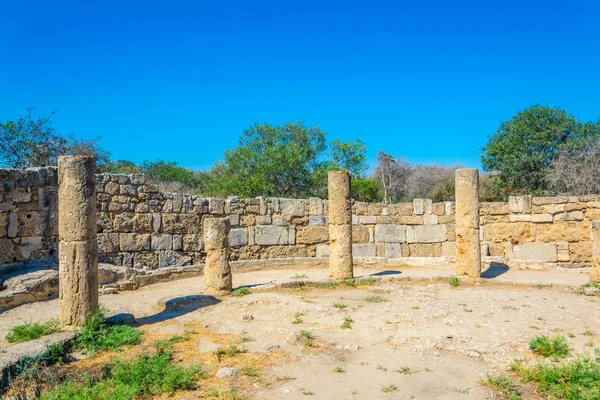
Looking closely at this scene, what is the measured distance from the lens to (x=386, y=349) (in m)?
6.37

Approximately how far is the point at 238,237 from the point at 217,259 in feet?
14.1

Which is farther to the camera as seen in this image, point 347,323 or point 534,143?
point 534,143

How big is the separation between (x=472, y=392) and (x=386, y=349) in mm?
1537

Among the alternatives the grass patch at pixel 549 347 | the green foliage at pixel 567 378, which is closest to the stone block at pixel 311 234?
the grass patch at pixel 549 347

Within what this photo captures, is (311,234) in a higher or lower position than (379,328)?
higher

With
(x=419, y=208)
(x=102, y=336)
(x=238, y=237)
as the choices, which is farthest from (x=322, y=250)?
(x=102, y=336)

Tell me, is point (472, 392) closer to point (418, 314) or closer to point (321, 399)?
point (321, 399)

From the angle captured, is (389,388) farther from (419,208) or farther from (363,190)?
(363,190)

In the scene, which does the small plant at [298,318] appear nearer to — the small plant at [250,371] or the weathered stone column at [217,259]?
the small plant at [250,371]

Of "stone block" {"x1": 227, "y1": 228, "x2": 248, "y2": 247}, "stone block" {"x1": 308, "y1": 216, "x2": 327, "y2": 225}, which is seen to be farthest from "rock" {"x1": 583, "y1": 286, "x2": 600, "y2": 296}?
"stone block" {"x1": 227, "y1": 228, "x2": 248, "y2": 247}

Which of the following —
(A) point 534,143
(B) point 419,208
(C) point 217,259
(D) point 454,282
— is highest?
(A) point 534,143

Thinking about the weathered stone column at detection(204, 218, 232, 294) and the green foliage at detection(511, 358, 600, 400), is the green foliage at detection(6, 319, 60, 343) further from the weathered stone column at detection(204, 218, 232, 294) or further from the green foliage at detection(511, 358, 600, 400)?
the green foliage at detection(511, 358, 600, 400)

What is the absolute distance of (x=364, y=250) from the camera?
15.4 meters

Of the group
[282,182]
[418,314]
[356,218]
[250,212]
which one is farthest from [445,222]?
[282,182]
